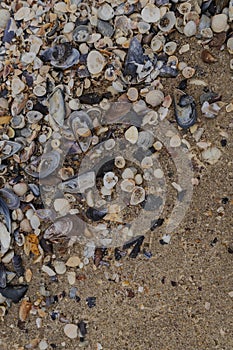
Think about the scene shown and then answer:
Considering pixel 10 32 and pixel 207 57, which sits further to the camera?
pixel 10 32

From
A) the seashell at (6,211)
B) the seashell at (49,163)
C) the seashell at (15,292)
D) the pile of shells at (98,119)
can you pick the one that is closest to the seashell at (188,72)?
the pile of shells at (98,119)

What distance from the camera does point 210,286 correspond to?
1763 mm

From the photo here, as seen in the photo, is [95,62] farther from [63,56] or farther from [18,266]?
[18,266]

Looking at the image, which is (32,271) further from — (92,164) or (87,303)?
(92,164)

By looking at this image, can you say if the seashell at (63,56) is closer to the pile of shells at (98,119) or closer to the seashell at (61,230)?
the pile of shells at (98,119)

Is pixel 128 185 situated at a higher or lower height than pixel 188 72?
A: lower

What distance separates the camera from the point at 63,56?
6.03ft

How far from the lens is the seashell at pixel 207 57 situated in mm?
1814

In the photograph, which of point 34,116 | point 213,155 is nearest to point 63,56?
point 34,116

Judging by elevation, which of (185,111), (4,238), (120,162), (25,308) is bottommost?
(25,308)

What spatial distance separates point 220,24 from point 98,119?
0.46 metres

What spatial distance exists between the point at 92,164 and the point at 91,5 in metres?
0.49

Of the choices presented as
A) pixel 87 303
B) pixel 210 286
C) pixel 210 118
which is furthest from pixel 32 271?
pixel 210 118

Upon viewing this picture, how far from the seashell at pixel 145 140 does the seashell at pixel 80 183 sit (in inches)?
6.6
